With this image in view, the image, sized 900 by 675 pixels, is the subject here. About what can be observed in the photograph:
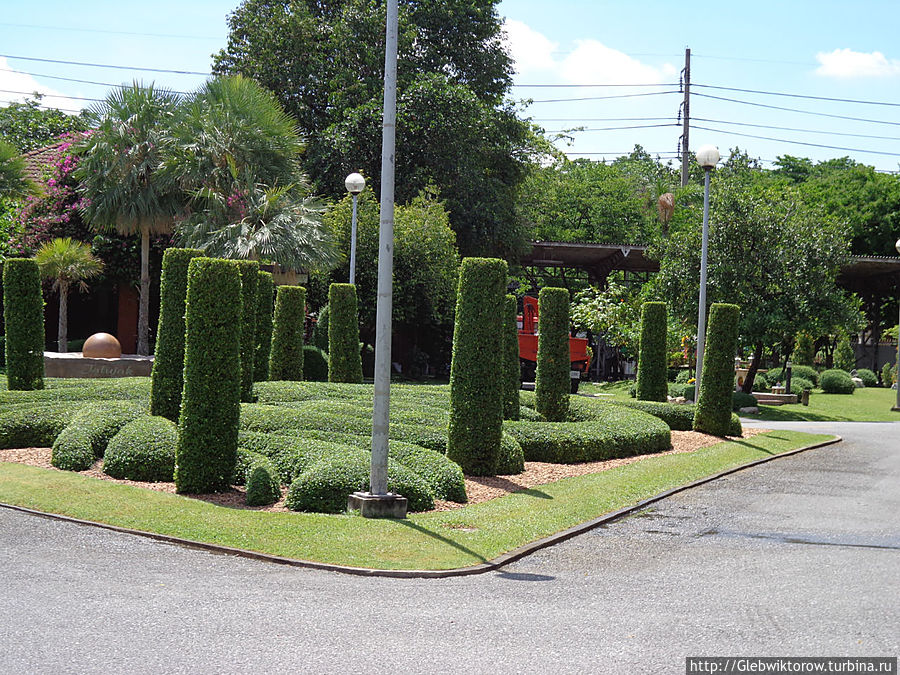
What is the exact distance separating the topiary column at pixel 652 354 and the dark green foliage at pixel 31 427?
1296cm

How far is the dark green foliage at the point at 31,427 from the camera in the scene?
1452 cm

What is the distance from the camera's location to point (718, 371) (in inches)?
765

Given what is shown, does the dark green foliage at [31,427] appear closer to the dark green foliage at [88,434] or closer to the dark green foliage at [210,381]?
the dark green foliage at [88,434]

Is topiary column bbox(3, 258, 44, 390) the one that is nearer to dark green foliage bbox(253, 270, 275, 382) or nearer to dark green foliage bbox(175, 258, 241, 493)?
dark green foliage bbox(253, 270, 275, 382)

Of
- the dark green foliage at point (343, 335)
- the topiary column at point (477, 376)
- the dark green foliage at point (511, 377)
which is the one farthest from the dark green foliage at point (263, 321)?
the topiary column at point (477, 376)

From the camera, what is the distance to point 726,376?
19.5 metres

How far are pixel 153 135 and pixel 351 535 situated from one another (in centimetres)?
2375

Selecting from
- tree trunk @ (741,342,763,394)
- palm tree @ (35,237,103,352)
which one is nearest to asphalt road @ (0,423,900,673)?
tree trunk @ (741,342,763,394)

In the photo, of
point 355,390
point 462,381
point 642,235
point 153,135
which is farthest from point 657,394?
point 642,235

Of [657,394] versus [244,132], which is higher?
[244,132]

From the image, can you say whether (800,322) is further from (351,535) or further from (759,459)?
(351,535)

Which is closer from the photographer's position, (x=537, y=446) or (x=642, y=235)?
(x=537, y=446)

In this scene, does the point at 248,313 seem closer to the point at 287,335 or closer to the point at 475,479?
the point at 475,479

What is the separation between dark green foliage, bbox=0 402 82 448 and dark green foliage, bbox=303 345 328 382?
11743 mm
